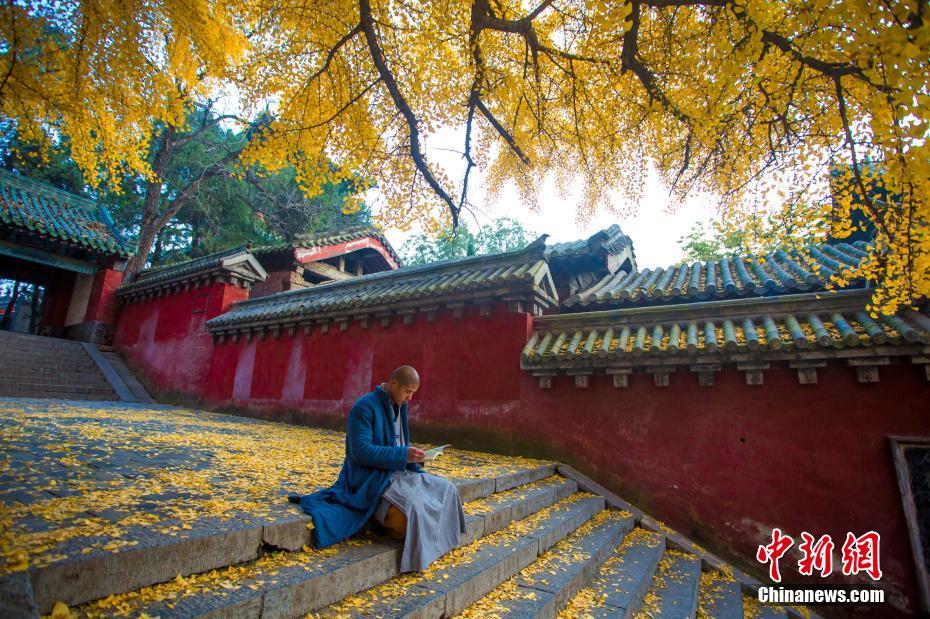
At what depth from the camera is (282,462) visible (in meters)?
5.13

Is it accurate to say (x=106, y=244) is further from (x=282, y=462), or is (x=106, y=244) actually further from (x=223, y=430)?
(x=282, y=462)

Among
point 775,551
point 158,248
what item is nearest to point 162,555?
point 775,551

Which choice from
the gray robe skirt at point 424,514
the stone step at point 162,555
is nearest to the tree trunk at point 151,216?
the stone step at point 162,555

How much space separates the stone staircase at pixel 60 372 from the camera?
1064cm

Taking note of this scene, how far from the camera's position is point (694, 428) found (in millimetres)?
5773

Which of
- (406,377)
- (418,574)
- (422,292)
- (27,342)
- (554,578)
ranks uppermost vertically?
(422,292)

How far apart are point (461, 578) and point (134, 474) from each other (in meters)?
2.99

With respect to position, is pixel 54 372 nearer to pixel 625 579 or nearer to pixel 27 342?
pixel 27 342

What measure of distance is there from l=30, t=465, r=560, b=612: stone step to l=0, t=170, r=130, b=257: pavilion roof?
1527cm

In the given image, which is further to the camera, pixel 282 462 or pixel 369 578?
pixel 282 462

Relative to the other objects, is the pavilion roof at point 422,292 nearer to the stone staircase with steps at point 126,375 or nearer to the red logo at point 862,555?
the stone staircase with steps at point 126,375

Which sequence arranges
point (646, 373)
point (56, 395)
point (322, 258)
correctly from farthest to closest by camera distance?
point (322, 258)
point (56, 395)
point (646, 373)

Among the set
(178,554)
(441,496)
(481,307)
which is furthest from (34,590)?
(481,307)

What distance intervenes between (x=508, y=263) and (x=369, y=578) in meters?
6.33
